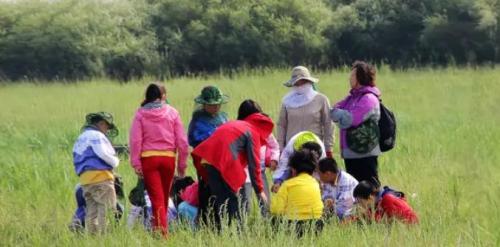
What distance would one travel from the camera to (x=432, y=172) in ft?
28.0

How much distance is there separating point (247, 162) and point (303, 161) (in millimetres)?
549

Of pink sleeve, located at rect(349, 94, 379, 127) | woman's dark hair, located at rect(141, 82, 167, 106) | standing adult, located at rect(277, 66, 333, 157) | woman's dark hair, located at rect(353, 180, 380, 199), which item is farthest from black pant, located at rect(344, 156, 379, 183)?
woman's dark hair, located at rect(141, 82, 167, 106)

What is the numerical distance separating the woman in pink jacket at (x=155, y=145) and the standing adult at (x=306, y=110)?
1.01 meters

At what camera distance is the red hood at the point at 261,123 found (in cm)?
691

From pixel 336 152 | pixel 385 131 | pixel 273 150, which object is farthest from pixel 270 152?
pixel 336 152

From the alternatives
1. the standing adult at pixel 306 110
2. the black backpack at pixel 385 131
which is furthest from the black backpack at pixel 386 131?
the standing adult at pixel 306 110

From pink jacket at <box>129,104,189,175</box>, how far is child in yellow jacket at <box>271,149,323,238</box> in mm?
1146

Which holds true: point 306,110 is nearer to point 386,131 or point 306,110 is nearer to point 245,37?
point 386,131

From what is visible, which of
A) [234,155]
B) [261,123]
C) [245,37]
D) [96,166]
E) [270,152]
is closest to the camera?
[234,155]

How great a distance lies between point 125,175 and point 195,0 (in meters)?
19.8

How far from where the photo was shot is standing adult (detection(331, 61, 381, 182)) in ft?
23.9

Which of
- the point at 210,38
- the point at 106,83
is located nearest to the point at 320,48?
the point at 210,38

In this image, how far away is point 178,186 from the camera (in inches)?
315

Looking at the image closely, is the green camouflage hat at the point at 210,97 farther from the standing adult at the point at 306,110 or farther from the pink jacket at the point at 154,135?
the standing adult at the point at 306,110
